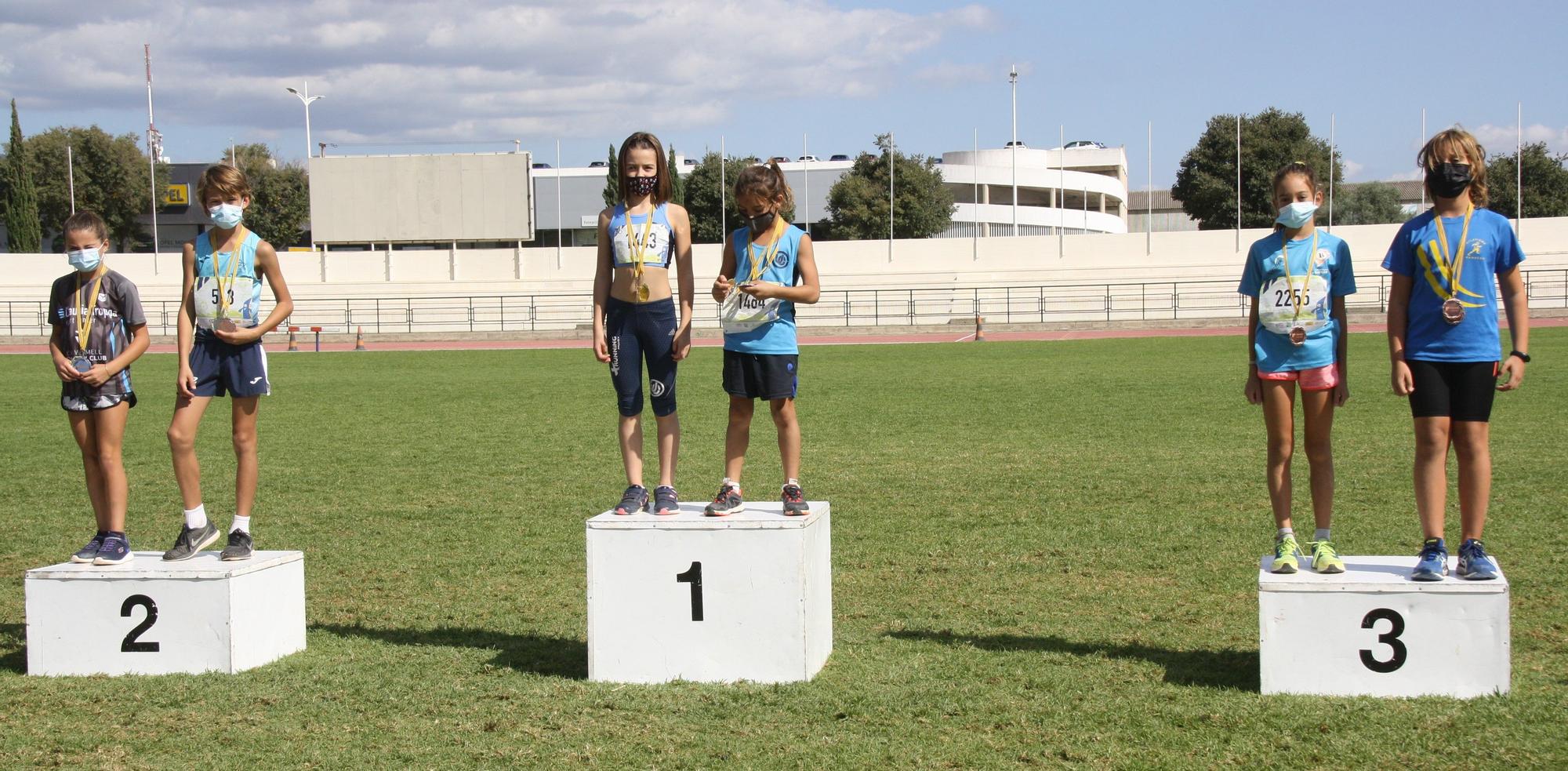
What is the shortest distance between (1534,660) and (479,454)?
8.94 metres

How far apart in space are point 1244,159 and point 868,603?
63.7 meters

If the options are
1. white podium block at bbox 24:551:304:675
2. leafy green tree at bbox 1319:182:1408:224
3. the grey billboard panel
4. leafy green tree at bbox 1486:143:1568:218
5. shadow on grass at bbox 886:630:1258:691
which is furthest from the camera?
leafy green tree at bbox 1319:182:1408:224

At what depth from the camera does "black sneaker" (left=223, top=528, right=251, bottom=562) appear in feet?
17.5

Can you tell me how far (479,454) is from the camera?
1184 cm

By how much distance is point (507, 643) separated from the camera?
17.8 ft

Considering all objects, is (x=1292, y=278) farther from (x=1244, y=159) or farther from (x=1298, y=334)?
(x=1244, y=159)

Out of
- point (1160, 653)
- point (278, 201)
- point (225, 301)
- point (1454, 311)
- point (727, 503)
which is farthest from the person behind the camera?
point (278, 201)

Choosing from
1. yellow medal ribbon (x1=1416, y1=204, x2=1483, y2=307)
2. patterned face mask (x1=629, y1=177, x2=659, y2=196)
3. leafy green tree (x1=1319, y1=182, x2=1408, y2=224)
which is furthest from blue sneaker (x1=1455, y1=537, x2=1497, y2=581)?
leafy green tree (x1=1319, y1=182, x2=1408, y2=224)

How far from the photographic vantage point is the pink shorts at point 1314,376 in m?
4.89

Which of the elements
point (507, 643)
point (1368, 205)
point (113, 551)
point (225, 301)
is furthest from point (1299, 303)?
point (1368, 205)

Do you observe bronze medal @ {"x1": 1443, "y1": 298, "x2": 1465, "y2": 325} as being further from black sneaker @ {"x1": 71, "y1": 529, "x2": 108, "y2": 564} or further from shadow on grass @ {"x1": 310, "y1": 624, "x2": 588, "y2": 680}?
black sneaker @ {"x1": 71, "y1": 529, "x2": 108, "y2": 564}

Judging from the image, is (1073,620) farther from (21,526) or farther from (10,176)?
(10,176)

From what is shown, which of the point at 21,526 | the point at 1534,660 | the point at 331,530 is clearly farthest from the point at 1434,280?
the point at 21,526

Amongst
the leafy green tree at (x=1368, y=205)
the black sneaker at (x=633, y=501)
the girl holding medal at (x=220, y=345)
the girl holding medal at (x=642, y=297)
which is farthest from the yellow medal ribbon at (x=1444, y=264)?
the leafy green tree at (x=1368, y=205)
